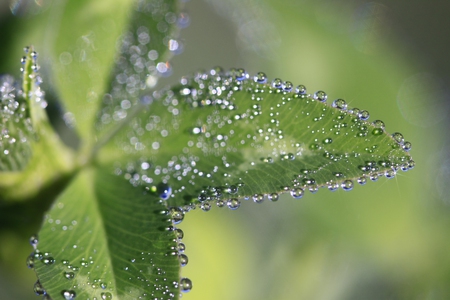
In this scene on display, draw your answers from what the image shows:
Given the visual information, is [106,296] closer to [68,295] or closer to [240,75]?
[68,295]

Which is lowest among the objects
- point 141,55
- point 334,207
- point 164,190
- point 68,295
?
point 68,295

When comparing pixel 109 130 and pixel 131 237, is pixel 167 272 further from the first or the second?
pixel 109 130

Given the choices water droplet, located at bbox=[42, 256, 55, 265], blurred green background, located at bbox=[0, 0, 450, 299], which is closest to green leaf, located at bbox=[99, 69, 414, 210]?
water droplet, located at bbox=[42, 256, 55, 265]

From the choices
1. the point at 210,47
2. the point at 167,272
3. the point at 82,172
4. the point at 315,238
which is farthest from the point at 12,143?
the point at 210,47

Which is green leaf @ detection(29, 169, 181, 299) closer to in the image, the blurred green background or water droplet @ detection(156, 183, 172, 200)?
water droplet @ detection(156, 183, 172, 200)

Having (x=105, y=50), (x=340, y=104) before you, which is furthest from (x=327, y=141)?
(x=105, y=50)

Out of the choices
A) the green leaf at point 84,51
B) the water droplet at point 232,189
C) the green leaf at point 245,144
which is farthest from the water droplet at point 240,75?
the green leaf at point 84,51
